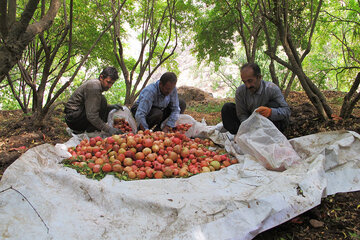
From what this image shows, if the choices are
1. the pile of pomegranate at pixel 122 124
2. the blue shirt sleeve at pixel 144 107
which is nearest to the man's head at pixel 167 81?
the blue shirt sleeve at pixel 144 107

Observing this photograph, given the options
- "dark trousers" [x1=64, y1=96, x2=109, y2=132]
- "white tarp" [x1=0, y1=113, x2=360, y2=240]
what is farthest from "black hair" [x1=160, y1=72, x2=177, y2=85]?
"white tarp" [x1=0, y1=113, x2=360, y2=240]

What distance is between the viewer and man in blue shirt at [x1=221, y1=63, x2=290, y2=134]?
319 centimetres

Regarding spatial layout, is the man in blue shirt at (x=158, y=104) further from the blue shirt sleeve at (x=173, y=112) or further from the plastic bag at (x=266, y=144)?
the plastic bag at (x=266, y=144)

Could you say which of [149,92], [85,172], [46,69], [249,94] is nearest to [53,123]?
[46,69]

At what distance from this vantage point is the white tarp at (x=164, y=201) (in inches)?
66.4

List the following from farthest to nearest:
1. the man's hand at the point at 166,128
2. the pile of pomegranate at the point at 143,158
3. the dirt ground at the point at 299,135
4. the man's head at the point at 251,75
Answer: the man's hand at the point at 166,128 < the man's head at the point at 251,75 < the pile of pomegranate at the point at 143,158 < the dirt ground at the point at 299,135

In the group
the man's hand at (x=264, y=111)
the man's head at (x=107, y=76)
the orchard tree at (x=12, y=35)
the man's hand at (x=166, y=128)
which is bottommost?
the man's hand at (x=166, y=128)

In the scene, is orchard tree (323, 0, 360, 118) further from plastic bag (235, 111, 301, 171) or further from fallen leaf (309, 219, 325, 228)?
fallen leaf (309, 219, 325, 228)

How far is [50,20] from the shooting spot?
305 cm

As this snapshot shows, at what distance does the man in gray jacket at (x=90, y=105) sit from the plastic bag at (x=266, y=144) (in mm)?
1940

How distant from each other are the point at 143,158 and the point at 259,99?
1.70 metres

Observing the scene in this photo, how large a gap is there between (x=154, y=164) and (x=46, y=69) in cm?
244

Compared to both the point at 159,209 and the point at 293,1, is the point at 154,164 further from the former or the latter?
the point at 293,1

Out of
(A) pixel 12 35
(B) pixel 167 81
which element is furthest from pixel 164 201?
(B) pixel 167 81
